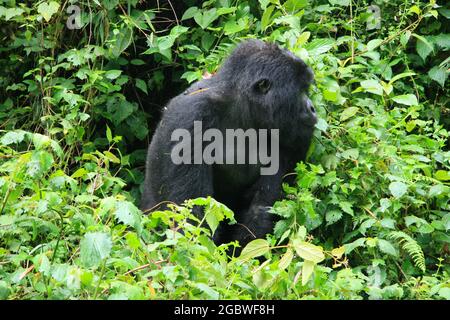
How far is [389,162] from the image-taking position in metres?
5.07

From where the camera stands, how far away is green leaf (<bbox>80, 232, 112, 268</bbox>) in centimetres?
325

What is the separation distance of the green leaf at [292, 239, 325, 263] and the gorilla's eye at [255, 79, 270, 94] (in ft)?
5.69

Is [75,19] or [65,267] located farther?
[75,19]

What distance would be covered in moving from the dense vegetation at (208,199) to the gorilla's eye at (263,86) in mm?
327

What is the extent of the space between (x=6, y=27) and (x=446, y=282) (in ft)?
13.8

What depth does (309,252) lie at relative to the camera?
3701 millimetres

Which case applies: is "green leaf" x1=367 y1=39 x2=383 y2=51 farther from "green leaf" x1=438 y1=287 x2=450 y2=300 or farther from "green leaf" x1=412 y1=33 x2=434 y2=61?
"green leaf" x1=438 y1=287 x2=450 y2=300

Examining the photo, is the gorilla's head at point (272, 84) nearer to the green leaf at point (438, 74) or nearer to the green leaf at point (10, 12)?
the green leaf at point (438, 74)

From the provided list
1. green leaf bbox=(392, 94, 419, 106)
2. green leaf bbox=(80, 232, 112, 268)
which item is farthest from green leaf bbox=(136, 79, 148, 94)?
green leaf bbox=(80, 232, 112, 268)
